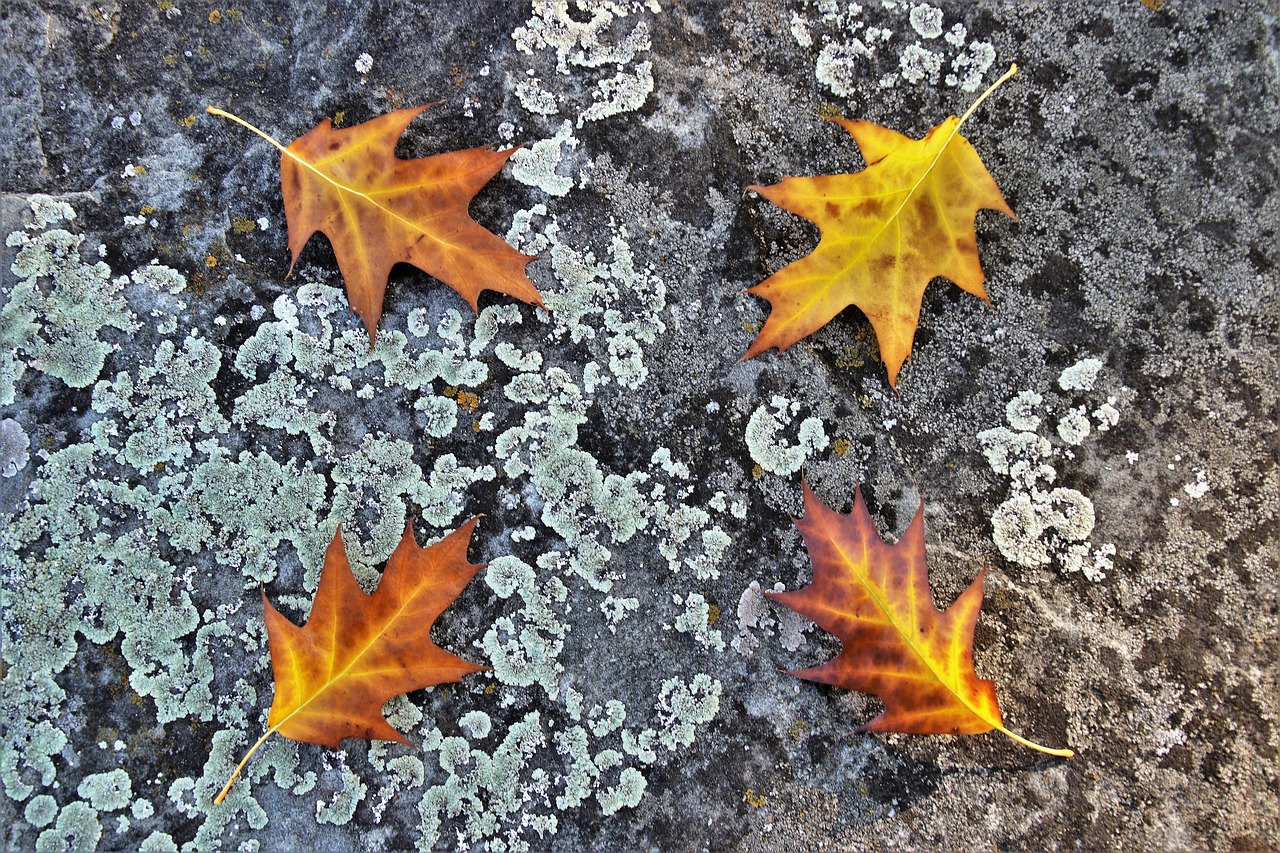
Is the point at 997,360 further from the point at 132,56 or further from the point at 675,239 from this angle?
the point at 132,56

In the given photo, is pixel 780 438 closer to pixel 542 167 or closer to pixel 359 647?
pixel 542 167

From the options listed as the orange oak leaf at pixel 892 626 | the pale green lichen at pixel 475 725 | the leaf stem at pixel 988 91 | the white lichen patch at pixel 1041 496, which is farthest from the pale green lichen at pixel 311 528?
the leaf stem at pixel 988 91

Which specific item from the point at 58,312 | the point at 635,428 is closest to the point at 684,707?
the point at 635,428

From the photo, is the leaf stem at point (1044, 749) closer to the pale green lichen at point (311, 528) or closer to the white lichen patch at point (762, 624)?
the white lichen patch at point (762, 624)

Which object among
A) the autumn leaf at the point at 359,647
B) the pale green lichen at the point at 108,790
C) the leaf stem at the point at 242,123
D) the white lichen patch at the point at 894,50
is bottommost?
the pale green lichen at the point at 108,790

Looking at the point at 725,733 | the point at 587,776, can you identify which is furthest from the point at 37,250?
the point at 725,733

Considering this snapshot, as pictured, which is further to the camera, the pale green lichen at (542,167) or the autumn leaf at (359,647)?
the pale green lichen at (542,167)

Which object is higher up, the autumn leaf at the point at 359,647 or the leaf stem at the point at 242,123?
the leaf stem at the point at 242,123

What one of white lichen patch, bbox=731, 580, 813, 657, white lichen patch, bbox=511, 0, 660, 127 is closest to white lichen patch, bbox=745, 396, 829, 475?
white lichen patch, bbox=731, 580, 813, 657
